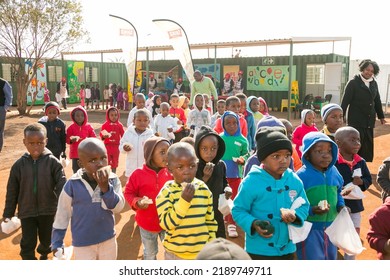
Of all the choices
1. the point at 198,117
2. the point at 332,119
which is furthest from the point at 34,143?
the point at 198,117

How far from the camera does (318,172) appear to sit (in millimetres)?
3045

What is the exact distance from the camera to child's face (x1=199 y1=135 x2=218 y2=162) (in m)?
3.44

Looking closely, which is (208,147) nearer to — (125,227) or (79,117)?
(125,227)

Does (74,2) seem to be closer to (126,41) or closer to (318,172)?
(126,41)

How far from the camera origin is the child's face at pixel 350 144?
3641 mm

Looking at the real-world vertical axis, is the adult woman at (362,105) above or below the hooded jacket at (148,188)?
above

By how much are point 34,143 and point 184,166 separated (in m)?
1.70

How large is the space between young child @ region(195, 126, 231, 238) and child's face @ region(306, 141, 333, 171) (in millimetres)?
840

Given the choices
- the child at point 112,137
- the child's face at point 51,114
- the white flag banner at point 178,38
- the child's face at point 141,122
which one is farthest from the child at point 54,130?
the white flag banner at point 178,38

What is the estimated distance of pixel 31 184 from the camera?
3.53 metres

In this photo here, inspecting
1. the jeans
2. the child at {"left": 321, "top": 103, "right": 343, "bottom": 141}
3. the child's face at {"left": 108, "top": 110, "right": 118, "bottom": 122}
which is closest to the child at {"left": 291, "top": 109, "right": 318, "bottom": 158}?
the child at {"left": 321, "top": 103, "right": 343, "bottom": 141}

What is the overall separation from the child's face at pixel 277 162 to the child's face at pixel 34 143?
6.97ft

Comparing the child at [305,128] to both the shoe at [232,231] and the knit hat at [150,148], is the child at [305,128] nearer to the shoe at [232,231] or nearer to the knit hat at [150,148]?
the shoe at [232,231]

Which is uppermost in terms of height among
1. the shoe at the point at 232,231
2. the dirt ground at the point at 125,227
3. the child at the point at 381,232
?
the child at the point at 381,232
